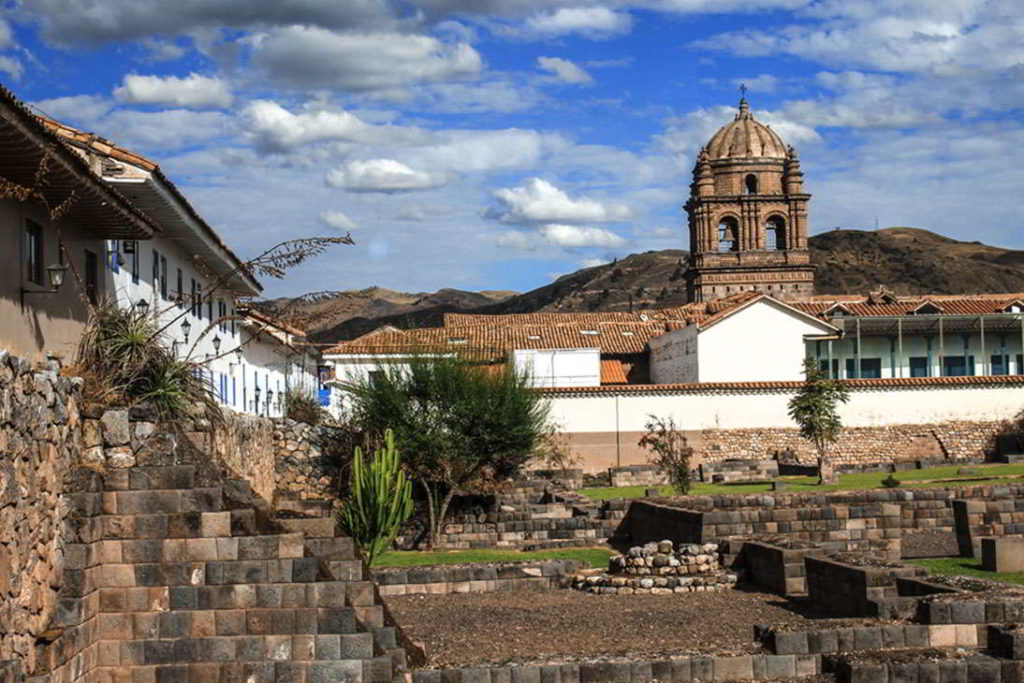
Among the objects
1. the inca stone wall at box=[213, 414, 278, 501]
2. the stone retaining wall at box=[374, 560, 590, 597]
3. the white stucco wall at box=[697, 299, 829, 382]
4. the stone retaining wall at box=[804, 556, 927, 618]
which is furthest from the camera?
the white stucco wall at box=[697, 299, 829, 382]

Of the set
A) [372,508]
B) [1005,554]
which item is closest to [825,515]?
[1005,554]

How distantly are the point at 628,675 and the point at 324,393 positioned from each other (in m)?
41.8

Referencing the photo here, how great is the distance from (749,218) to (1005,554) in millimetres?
58083

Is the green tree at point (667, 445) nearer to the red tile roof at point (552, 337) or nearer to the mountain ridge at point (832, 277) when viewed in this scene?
the red tile roof at point (552, 337)

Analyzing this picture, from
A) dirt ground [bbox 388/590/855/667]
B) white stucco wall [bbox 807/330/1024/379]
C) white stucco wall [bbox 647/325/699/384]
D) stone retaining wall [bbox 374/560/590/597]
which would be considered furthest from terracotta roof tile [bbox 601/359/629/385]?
dirt ground [bbox 388/590/855/667]

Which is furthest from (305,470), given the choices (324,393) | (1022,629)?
(324,393)

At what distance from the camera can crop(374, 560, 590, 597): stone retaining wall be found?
1933 cm

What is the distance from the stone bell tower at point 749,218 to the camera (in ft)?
246

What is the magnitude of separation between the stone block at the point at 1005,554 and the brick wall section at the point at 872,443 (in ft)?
79.4

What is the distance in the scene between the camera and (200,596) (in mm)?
11086

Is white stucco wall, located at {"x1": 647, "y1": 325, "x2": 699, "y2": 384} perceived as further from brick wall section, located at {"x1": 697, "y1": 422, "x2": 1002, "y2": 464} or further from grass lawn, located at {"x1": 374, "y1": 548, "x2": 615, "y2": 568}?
grass lawn, located at {"x1": 374, "y1": 548, "x2": 615, "y2": 568}

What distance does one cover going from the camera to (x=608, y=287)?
137 metres

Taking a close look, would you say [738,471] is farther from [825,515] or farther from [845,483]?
[825,515]

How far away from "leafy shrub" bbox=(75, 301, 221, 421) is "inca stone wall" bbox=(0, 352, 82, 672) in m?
1.18
